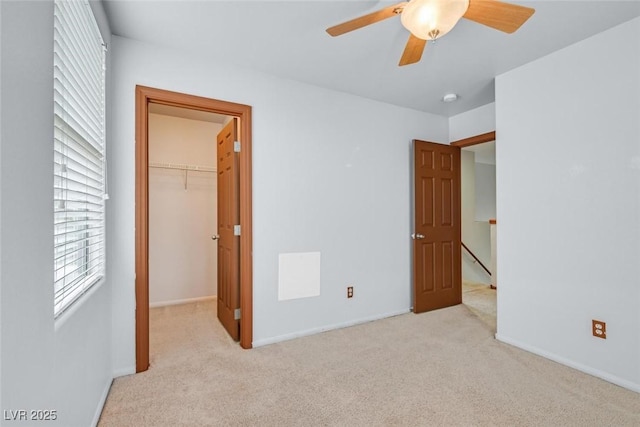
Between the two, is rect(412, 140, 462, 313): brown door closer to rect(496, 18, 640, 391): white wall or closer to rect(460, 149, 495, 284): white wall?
rect(496, 18, 640, 391): white wall

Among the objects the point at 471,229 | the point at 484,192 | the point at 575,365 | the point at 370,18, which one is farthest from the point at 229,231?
the point at 484,192

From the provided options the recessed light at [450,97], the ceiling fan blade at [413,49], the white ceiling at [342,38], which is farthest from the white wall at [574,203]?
the ceiling fan blade at [413,49]

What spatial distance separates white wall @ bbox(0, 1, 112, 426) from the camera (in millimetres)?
798

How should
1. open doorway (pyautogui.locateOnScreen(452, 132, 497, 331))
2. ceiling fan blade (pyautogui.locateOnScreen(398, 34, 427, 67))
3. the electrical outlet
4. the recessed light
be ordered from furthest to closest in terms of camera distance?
open doorway (pyautogui.locateOnScreen(452, 132, 497, 331)) < the recessed light < the electrical outlet < ceiling fan blade (pyautogui.locateOnScreen(398, 34, 427, 67))

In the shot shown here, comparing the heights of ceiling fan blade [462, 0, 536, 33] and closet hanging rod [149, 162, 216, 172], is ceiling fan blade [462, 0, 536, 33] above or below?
above

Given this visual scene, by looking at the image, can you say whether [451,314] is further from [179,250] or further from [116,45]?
[116,45]

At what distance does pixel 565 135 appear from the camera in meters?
2.39

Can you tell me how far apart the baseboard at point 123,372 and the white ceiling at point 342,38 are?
7.87 ft

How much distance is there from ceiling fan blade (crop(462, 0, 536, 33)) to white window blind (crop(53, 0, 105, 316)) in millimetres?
1830

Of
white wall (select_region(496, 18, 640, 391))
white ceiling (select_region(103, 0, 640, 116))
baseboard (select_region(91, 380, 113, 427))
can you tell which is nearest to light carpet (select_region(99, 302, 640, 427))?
baseboard (select_region(91, 380, 113, 427))

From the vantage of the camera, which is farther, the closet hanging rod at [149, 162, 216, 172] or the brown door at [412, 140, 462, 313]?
the closet hanging rod at [149, 162, 216, 172]

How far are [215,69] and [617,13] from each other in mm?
2837

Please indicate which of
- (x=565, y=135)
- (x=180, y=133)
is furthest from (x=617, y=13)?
(x=180, y=133)

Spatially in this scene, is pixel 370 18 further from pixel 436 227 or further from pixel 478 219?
pixel 478 219
